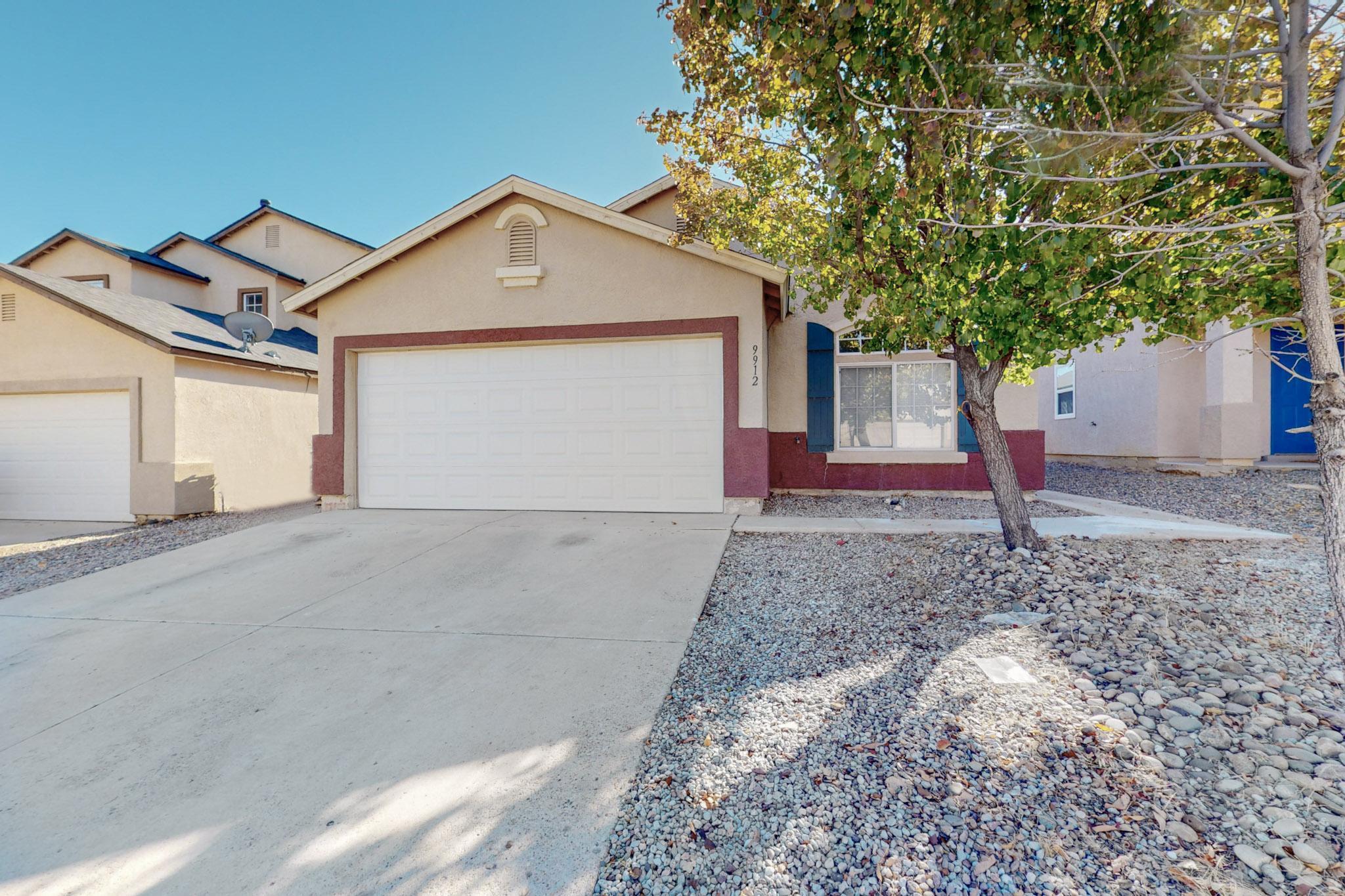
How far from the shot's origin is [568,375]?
8039 mm

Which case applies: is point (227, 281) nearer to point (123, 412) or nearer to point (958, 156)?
Answer: point (123, 412)

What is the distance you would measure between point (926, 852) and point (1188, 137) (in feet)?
10.7

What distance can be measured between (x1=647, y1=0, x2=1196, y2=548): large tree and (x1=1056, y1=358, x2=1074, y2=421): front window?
11.1 meters

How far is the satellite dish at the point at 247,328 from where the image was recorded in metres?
10.4

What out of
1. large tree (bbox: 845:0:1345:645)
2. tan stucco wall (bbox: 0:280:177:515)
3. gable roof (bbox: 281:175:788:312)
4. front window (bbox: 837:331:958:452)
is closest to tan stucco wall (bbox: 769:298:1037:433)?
front window (bbox: 837:331:958:452)

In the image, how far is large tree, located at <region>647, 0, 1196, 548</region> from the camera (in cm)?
316

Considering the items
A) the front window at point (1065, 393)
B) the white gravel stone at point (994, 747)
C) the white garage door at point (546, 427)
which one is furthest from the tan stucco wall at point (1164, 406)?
the white garage door at point (546, 427)

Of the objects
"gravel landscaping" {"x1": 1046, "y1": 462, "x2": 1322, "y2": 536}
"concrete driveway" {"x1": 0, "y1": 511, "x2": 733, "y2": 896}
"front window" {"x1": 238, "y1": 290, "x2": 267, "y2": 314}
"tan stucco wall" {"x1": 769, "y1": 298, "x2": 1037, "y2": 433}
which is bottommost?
"concrete driveway" {"x1": 0, "y1": 511, "x2": 733, "y2": 896}

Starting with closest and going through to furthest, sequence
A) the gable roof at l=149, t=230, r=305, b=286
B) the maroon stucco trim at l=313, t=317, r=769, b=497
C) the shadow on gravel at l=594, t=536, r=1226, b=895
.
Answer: the shadow on gravel at l=594, t=536, r=1226, b=895 → the maroon stucco trim at l=313, t=317, r=769, b=497 → the gable roof at l=149, t=230, r=305, b=286

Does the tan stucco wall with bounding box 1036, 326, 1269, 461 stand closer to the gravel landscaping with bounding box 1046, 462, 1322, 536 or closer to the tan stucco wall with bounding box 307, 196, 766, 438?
the gravel landscaping with bounding box 1046, 462, 1322, 536

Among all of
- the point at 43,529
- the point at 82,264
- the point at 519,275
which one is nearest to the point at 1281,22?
the point at 519,275

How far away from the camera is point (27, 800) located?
2.33 m

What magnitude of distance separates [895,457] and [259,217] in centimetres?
1695

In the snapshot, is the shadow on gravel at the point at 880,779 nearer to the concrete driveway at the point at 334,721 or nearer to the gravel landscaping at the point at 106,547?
the concrete driveway at the point at 334,721
